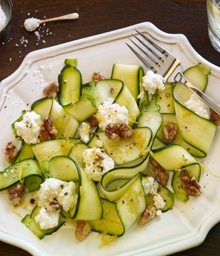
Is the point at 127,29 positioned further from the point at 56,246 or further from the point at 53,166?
the point at 56,246

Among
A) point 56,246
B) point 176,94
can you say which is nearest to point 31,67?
point 176,94

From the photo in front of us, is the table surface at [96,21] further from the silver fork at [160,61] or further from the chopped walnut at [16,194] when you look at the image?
the chopped walnut at [16,194]

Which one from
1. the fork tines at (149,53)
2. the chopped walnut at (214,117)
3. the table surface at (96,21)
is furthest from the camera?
the table surface at (96,21)

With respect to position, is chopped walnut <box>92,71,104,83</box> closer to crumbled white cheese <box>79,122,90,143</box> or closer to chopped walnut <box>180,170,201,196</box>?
crumbled white cheese <box>79,122,90,143</box>

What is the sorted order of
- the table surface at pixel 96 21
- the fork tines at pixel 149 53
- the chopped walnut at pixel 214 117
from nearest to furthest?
the chopped walnut at pixel 214 117
the fork tines at pixel 149 53
the table surface at pixel 96 21

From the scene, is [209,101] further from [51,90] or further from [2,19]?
[2,19]

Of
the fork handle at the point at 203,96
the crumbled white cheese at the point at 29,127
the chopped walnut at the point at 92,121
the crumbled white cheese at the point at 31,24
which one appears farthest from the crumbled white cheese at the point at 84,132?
the crumbled white cheese at the point at 31,24
